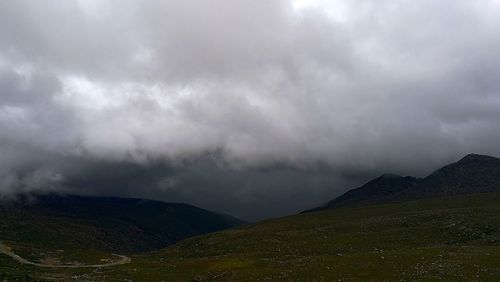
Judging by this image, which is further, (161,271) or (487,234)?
(487,234)

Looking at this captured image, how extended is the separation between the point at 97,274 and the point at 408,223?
83.5 m

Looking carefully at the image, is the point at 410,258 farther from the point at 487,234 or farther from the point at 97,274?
the point at 97,274

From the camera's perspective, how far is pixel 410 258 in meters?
75.2

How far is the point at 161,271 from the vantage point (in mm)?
96125

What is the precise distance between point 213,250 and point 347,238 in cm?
4877

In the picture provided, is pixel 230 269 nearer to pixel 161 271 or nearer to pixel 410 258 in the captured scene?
pixel 161 271

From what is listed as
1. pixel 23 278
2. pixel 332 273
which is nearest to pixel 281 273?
pixel 332 273

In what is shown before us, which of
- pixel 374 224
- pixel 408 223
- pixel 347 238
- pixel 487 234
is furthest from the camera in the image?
pixel 374 224

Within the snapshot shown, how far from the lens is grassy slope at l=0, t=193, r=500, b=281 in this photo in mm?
67625

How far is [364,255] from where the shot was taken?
8269 centimetres

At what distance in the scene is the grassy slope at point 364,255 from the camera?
6762 cm

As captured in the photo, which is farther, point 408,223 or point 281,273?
point 408,223

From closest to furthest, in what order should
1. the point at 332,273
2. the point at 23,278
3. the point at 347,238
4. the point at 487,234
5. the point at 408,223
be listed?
1. the point at 332,273
2. the point at 23,278
3. the point at 487,234
4. the point at 347,238
5. the point at 408,223

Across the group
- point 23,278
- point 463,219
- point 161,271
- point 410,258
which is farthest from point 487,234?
point 23,278
